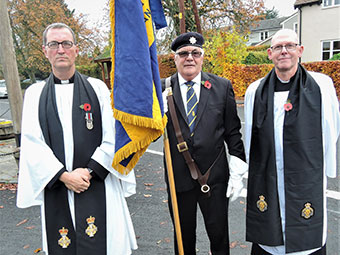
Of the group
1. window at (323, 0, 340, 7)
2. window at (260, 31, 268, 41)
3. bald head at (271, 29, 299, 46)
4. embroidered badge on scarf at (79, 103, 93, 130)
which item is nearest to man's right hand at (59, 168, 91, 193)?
embroidered badge on scarf at (79, 103, 93, 130)

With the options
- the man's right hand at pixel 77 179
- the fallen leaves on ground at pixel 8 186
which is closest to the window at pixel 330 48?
the fallen leaves on ground at pixel 8 186

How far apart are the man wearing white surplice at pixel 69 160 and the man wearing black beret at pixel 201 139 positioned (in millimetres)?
516

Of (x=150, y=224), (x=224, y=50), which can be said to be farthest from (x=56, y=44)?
(x=224, y=50)

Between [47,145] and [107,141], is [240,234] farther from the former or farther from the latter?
[47,145]

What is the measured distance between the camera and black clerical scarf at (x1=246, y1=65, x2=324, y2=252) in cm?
213

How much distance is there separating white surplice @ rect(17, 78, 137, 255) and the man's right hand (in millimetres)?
81

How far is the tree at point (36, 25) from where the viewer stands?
74.5 feet

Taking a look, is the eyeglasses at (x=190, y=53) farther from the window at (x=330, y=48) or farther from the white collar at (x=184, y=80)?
the window at (x=330, y=48)

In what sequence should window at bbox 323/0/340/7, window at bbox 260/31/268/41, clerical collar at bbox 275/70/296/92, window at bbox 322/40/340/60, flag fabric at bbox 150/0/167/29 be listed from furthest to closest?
1. window at bbox 260/31/268/41
2. window at bbox 322/40/340/60
3. window at bbox 323/0/340/7
4. flag fabric at bbox 150/0/167/29
5. clerical collar at bbox 275/70/296/92

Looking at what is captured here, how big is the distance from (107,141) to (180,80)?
0.83m

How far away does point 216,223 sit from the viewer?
8.37 feet

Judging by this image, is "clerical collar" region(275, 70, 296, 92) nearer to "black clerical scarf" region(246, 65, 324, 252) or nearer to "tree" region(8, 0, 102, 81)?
"black clerical scarf" region(246, 65, 324, 252)

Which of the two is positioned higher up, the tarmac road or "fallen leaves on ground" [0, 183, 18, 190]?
"fallen leaves on ground" [0, 183, 18, 190]

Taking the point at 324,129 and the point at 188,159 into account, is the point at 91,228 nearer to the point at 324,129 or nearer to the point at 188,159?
the point at 188,159
